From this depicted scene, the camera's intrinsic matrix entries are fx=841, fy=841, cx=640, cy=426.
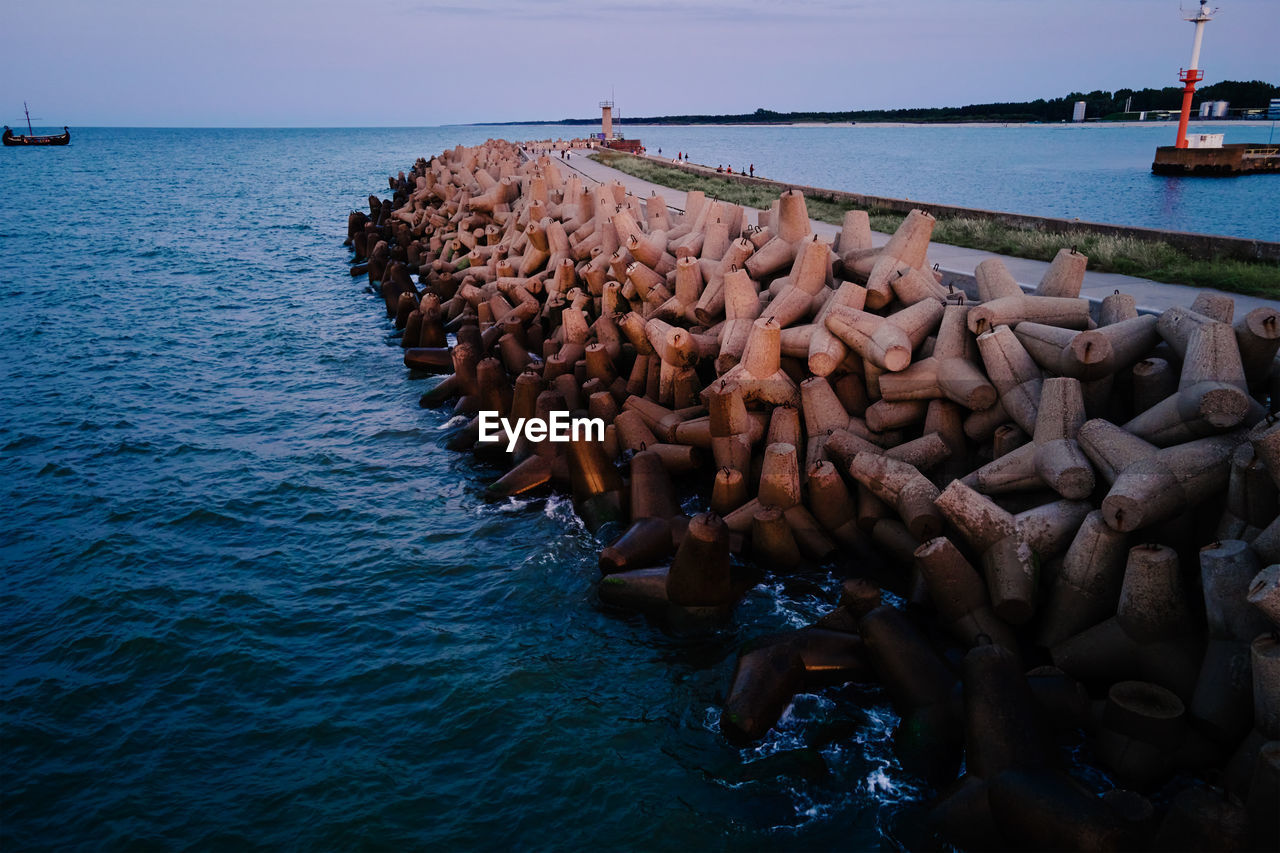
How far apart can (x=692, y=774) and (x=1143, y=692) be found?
2654 millimetres

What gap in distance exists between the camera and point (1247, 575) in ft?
15.1

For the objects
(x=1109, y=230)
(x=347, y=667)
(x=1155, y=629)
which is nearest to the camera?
(x=1155, y=629)

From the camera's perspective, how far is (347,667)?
21.9 ft

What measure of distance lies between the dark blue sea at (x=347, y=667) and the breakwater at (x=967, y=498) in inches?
15.5

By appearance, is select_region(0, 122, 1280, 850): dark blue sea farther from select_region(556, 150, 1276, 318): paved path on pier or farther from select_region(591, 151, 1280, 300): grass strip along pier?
select_region(591, 151, 1280, 300): grass strip along pier

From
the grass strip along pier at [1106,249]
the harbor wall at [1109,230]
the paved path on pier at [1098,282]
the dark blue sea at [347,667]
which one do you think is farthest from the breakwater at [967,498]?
the harbor wall at [1109,230]

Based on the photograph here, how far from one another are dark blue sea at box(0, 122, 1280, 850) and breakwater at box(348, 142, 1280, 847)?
393 millimetres

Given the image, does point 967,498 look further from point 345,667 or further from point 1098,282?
point 1098,282

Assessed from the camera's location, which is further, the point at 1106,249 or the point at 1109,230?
the point at 1109,230

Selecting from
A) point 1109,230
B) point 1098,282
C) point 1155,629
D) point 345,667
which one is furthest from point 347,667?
point 1109,230

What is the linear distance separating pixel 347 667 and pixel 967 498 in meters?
4.90

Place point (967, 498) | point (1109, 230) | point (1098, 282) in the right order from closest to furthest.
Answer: point (967, 498) < point (1098, 282) < point (1109, 230)

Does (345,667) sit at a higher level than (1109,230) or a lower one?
lower

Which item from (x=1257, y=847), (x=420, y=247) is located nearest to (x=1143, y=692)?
(x=1257, y=847)
